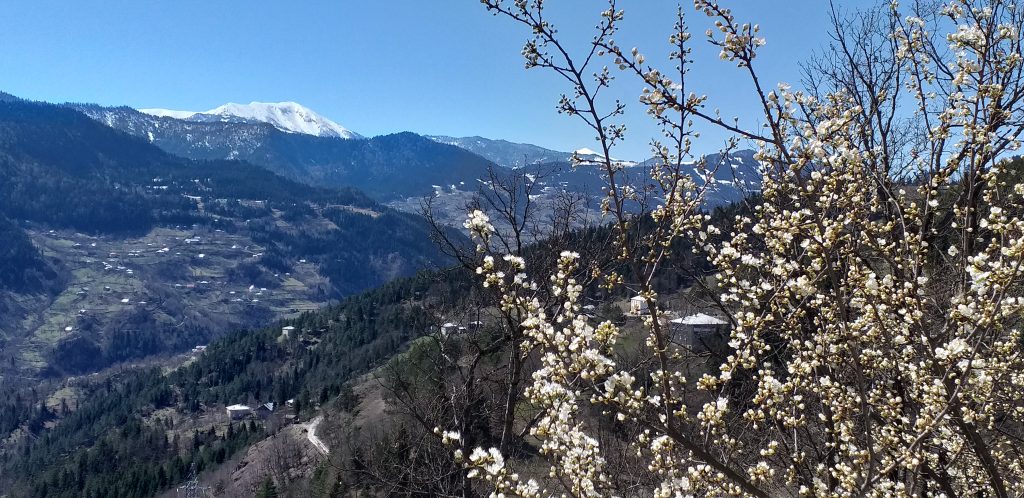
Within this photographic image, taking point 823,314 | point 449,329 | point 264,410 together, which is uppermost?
point 823,314

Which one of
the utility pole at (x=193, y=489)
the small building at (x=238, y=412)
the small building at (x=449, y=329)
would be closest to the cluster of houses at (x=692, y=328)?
the small building at (x=449, y=329)

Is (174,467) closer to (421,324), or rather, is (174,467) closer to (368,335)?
(368,335)

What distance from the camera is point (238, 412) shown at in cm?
13188

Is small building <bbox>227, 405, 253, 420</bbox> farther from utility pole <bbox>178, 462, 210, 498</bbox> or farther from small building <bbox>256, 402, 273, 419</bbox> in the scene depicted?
utility pole <bbox>178, 462, 210, 498</bbox>

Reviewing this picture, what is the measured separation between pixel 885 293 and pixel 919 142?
5.63m

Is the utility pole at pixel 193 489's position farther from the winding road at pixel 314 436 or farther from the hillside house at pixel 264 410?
the hillside house at pixel 264 410

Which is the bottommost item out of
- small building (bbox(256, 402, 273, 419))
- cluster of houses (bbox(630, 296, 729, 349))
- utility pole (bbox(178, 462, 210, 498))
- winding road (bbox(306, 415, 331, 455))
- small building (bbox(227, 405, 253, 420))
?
small building (bbox(227, 405, 253, 420))

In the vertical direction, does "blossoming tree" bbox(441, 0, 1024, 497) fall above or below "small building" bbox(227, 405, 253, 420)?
above

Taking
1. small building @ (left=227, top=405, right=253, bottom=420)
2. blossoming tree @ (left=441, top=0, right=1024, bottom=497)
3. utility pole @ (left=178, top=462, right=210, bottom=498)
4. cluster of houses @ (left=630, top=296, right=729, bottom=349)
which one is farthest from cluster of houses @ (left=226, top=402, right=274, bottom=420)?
blossoming tree @ (left=441, top=0, right=1024, bottom=497)

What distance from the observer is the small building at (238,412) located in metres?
131

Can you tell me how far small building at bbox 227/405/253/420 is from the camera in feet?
431

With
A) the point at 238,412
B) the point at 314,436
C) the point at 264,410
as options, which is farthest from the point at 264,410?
the point at 314,436

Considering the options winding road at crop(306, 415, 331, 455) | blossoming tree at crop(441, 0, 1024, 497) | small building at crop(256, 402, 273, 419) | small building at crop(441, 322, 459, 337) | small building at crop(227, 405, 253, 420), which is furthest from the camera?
→ small building at crop(227, 405, 253, 420)

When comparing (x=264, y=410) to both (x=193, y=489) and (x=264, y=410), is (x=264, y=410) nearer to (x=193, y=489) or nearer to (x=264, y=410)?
(x=264, y=410)
